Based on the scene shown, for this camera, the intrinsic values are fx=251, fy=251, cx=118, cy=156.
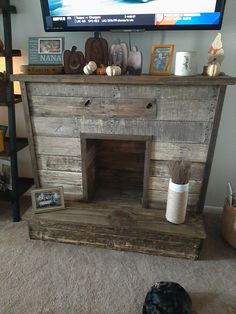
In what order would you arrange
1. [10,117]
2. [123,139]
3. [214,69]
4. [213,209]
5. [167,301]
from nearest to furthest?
[167,301], [214,69], [123,139], [10,117], [213,209]

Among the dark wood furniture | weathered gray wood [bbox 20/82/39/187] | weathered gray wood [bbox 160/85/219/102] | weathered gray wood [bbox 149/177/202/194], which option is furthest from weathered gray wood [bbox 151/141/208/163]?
the dark wood furniture

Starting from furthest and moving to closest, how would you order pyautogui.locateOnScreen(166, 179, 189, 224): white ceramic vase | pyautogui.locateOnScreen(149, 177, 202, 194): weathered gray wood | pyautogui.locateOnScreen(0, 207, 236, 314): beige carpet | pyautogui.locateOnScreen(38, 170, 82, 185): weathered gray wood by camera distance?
pyautogui.locateOnScreen(38, 170, 82, 185): weathered gray wood < pyautogui.locateOnScreen(149, 177, 202, 194): weathered gray wood < pyautogui.locateOnScreen(166, 179, 189, 224): white ceramic vase < pyautogui.locateOnScreen(0, 207, 236, 314): beige carpet

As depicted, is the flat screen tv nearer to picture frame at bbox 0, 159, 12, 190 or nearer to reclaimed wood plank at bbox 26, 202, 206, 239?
picture frame at bbox 0, 159, 12, 190

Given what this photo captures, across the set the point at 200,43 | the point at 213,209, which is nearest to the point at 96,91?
the point at 200,43

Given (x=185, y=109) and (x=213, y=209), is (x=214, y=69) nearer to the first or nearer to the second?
(x=185, y=109)

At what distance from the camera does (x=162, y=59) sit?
148 centimetres

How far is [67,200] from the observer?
1.83m

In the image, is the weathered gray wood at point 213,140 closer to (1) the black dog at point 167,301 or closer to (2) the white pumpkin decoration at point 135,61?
(2) the white pumpkin decoration at point 135,61

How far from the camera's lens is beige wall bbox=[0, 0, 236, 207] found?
164 centimetres

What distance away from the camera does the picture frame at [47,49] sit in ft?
5.38

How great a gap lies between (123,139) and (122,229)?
56 cm

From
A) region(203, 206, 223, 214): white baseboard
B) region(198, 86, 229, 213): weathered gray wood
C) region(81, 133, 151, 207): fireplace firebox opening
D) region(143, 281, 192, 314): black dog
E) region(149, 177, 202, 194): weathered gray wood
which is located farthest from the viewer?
region(203, 206, 223, 214): white baseboard

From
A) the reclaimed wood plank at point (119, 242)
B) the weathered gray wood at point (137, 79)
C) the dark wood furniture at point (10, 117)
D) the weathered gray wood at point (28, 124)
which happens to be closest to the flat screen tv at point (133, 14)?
the dark wood furniture at point (10, 117)

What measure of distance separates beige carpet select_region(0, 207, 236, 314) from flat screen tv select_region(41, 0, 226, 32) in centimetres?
141
